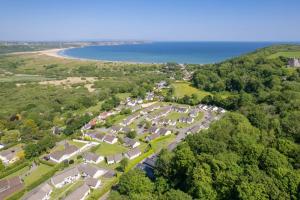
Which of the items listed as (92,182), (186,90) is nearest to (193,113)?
(186,90)

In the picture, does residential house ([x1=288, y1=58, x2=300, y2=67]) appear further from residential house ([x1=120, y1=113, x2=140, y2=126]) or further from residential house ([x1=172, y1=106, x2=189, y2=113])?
residential house ([x1=120, y1=113, x2=140, y2=126])

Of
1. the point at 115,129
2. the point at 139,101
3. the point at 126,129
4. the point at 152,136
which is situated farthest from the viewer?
the point at 139,101

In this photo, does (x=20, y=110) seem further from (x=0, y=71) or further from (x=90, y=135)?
(x=0, y=71)

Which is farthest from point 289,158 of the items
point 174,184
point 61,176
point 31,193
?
point 31,193

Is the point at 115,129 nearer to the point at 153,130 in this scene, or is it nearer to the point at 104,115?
the point at 153,130

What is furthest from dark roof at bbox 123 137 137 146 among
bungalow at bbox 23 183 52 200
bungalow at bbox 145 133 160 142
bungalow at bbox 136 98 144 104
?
bungalow at bbox 136 98 144 104

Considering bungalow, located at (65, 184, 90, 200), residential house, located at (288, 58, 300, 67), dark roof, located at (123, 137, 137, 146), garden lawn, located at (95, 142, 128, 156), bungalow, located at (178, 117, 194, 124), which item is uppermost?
residential house, located at (288, 58, 300, 67)

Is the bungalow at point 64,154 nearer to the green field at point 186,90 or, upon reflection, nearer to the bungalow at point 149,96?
the bungalow at point 149,96
